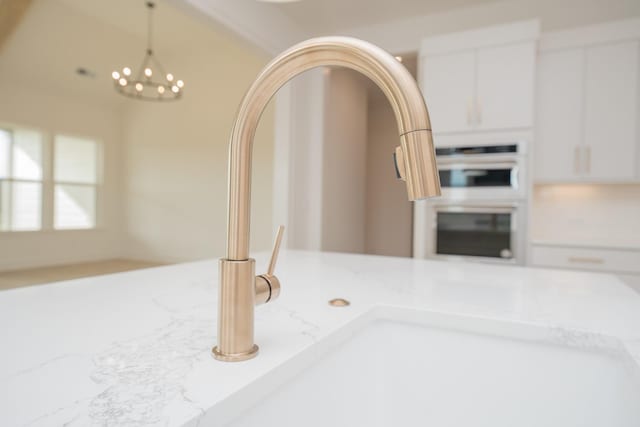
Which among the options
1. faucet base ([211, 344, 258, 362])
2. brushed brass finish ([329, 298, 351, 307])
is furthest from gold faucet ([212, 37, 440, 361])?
brushed brass finish ([329, 298, 351, 307])

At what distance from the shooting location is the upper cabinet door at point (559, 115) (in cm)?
282

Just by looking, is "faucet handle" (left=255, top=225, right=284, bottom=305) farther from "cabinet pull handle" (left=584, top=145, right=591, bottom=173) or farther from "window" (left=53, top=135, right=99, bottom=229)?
"window" (left=53, top=135, right=99, bottom=229)

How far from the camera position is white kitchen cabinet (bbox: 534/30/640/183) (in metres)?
2.71

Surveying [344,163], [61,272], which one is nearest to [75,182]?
[61,272]

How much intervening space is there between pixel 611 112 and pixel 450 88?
1098 mm

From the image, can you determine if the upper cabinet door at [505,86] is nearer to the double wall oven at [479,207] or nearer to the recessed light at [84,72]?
the double wall oven at [479,207]

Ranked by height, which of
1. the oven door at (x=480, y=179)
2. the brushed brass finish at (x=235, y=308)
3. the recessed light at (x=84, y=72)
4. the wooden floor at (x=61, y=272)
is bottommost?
the wooden floor at (x=61, y=272)

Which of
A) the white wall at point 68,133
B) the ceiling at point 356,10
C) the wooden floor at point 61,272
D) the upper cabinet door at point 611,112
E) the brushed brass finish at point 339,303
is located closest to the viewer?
the brushed brass finish at point 339,303

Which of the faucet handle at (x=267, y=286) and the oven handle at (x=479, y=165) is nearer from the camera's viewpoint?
the faucet handle at (x=267, y=286)

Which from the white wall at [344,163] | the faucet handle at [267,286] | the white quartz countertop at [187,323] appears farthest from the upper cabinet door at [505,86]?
the faucet handle at [267,286]

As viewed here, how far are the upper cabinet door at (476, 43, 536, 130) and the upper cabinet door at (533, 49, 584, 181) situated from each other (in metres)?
0.25

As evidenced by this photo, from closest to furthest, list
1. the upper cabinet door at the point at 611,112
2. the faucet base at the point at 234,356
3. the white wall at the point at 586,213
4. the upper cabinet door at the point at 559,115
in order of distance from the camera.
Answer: the faucet base at the point at 234,356, the upper cabinet door at the point at 611,112, the upper cabinet door at the point at 559,115, the white wall at the point at 586,213

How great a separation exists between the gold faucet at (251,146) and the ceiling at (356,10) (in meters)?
3.13

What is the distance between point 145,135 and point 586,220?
6.64m
